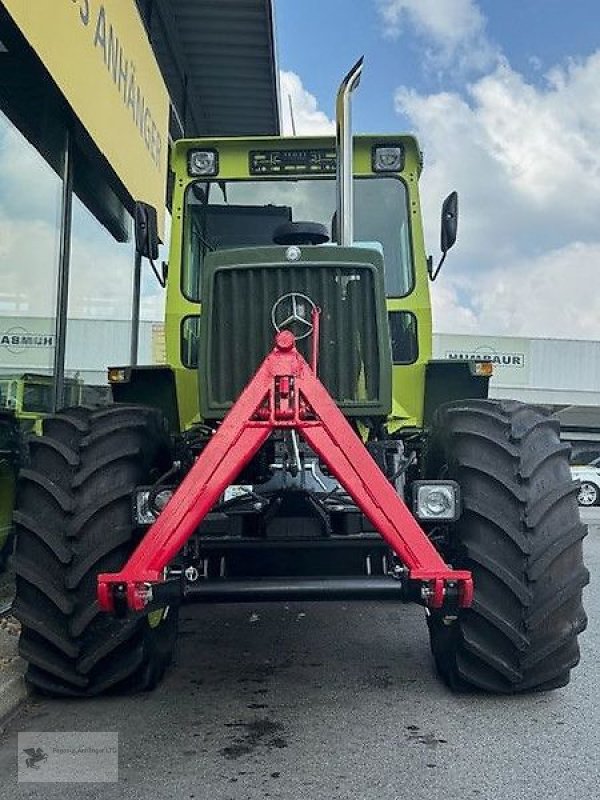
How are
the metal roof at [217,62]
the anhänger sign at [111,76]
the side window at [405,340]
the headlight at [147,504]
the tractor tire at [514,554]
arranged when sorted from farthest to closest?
1. the metal roof at [217,62]
2. the anhänger sign at [111,76]
3. the side window at [405,340]
4. the headlight at [147,504]
5. the tractor tire at [514,554]

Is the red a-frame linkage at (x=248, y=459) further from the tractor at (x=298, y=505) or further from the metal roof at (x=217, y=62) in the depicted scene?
the metal roof at (x=217, y=62)

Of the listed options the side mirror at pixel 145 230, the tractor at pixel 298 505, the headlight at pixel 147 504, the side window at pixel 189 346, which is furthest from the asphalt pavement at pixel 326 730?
the side mirror at pixel 145 230

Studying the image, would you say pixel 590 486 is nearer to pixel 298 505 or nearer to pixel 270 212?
pixel 270 212

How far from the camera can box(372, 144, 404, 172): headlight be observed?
5.63m

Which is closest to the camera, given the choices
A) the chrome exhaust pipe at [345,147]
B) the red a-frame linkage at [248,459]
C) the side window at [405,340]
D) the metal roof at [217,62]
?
the red a-frame linkage at [248,459]

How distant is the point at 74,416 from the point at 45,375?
2869 millimetres

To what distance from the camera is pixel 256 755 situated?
3.64m

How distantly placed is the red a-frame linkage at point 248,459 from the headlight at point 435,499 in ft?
1.22

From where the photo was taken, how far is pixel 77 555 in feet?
13.2

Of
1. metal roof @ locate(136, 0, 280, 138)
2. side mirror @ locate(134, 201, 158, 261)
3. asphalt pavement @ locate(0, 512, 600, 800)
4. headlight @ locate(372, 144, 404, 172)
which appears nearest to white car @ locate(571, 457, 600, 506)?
metal roof @ locate(136, 0, 280, 138)

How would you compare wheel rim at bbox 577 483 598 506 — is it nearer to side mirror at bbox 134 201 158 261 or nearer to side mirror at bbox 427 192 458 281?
side mirror at bbox 427 192 458 281

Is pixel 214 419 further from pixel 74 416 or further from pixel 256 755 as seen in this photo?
pixel 256 755

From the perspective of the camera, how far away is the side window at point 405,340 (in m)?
5.54

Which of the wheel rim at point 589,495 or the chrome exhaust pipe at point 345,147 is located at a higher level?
the chrome exhaust pipe at point 345,147
